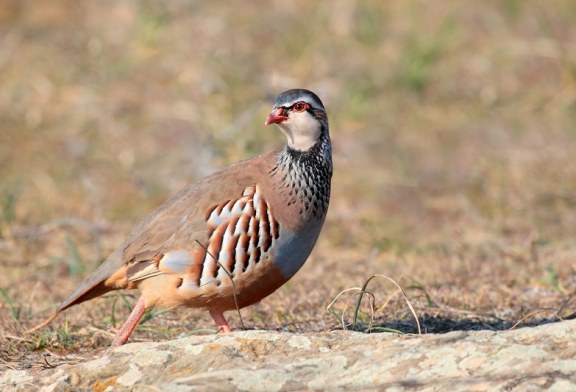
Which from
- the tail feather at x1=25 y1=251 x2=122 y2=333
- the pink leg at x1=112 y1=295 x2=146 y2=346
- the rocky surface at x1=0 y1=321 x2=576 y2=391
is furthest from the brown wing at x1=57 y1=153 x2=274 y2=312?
the rocky surface at x1=0 y1=321 x2=576 y2=391

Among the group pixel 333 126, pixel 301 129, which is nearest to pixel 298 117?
pixel 301 129

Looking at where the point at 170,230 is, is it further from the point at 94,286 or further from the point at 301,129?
the point at 301,129

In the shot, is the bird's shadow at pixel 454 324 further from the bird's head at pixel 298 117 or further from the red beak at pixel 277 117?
the red beak at pixel 277 117

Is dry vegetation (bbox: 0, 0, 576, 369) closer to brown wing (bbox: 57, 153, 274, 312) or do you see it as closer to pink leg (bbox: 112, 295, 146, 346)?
brown wing (bbox: 57, 153, 274, 312)

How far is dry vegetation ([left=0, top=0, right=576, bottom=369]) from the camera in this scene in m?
6.53

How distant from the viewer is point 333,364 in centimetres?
295

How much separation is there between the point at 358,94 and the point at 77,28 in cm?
297

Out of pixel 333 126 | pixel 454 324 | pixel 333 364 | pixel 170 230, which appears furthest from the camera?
pixel 333 126

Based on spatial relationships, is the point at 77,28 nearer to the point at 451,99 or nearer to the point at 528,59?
the point at 451,99

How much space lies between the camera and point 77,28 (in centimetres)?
1017

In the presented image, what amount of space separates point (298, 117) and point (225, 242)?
713mm

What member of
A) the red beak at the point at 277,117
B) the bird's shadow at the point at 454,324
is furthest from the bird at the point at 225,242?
the bird's shadow at the point at 454,324

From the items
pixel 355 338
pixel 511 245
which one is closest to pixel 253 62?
pixel 511 245

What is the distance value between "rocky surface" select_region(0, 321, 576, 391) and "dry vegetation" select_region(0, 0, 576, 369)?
1.98m
